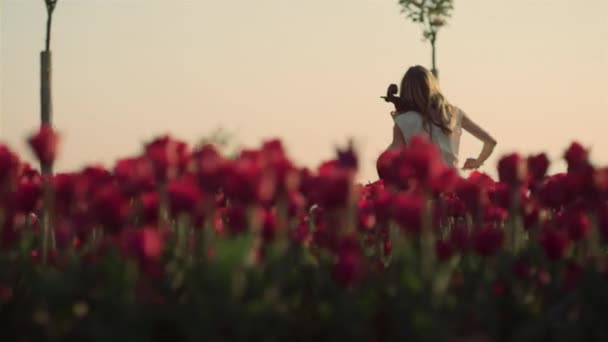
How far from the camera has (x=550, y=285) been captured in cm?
508

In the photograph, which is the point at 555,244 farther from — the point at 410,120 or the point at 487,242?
the point at 410,120

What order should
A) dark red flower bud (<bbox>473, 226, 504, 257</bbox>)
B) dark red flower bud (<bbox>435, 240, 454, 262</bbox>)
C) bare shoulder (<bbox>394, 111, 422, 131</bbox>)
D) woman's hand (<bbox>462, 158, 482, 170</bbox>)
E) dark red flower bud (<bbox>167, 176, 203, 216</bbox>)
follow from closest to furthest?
dark red flower bud (<bbox>167, 176, 203, 216</bbox>) → dark red flower bud (<bbox>435, 240, 454, 262</bbox>) → dark red flower bud (<bbox>473, 226, 504, 257</bbox>) → woman's hand (<bbox>462, 158, 482, 170</bbox>) → bare shoulder (<bbox>394, 111, 422, 131</bbox>)

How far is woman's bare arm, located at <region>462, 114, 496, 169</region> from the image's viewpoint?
10.6 meters

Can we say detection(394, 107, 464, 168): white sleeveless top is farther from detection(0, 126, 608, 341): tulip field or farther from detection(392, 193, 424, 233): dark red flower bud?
detection(392, 193, 424, 233): dark red flower bud

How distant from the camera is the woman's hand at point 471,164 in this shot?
414 inches

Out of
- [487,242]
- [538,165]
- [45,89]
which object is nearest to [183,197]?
[487,242]

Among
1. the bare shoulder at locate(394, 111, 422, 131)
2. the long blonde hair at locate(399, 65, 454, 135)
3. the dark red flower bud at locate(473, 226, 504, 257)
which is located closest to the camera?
the dark red flower bud at locate(473, 226, 504, 257)

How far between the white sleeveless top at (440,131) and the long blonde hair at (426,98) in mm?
55

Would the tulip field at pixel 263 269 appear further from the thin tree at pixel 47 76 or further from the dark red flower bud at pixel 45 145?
the thin tree at pixel 47 76

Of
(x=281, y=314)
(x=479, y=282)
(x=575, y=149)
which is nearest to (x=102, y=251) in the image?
(x=281, y=314)

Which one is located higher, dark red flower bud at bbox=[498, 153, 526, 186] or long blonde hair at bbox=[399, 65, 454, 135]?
long blonde hair at bbox=[399, 65, 454, 135]

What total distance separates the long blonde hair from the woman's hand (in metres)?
0.75

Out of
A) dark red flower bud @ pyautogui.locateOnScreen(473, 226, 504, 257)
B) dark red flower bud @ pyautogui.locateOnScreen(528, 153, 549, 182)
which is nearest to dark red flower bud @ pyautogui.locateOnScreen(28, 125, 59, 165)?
dark red flower bud @ pyautogui.locateOnScreen(473, 226, 504, 257)

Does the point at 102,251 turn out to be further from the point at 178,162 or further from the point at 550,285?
the point at 550,285
